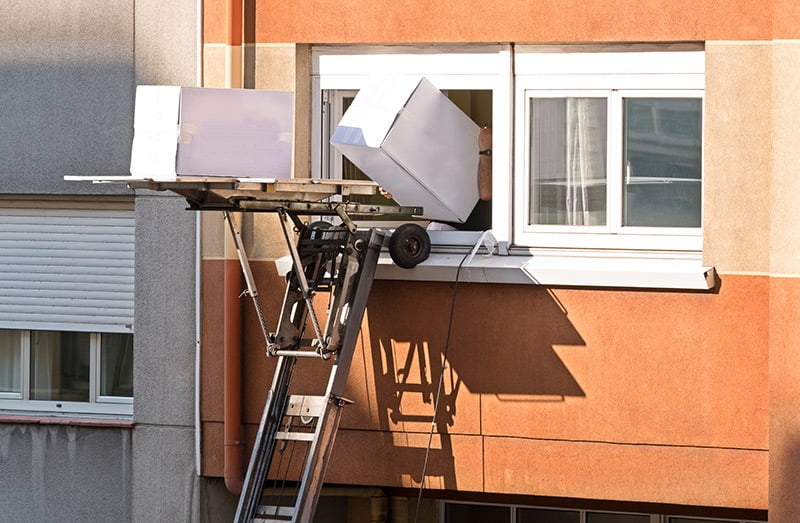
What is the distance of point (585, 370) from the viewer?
812 centimetres

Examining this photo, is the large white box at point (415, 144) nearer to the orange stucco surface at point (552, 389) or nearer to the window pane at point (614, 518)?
the orange stucco surface at point (552, 389)

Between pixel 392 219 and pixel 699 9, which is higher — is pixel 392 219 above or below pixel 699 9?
below

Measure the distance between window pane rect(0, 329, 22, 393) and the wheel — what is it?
9.19 feet

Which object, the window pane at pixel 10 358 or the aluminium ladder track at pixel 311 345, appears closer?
the aluminium ladder track at pixel 311 345

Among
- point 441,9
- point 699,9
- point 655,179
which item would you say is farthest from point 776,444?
point 441,9

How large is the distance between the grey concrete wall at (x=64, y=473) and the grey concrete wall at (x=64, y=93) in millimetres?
1548

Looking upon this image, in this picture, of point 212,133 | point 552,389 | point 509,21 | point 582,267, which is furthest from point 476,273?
point 212,133

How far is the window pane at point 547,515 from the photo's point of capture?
33.9ft

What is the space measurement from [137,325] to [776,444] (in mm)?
3875

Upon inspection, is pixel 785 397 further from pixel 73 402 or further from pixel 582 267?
pixel 73 402

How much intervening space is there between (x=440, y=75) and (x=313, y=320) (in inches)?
73.4

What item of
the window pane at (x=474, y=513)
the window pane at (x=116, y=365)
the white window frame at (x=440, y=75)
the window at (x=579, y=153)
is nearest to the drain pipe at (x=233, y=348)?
the white window frame at (x=440, y=75)

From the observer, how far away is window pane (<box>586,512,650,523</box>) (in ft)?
33.8

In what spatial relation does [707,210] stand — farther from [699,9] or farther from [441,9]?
[441,9]
